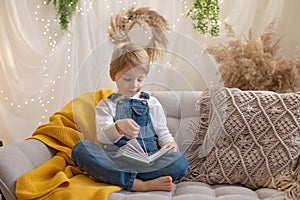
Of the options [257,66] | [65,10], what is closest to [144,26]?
[257,66]

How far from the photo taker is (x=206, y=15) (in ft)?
Answer: 8.43

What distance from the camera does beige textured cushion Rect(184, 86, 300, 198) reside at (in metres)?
1.88

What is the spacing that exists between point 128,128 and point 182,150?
12.4 inches

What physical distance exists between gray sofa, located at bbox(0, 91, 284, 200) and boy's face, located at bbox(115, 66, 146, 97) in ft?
0.79

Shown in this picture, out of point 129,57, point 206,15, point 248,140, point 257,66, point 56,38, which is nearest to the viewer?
point 129,57

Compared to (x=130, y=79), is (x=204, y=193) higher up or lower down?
lower down

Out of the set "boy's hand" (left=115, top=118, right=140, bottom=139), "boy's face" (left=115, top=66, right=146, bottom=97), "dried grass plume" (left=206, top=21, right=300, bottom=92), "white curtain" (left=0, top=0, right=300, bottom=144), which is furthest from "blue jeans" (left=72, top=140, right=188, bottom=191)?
"white curtain" (left=0, top=0, right=300, bottom=144)

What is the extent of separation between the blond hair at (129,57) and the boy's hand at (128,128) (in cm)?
17

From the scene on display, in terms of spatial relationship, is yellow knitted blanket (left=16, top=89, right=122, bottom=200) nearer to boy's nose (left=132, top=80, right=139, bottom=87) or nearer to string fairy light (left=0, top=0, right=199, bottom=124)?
boy's nose (left=132, top=80, right=139, bottom=87)

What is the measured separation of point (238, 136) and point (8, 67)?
4.48 ft

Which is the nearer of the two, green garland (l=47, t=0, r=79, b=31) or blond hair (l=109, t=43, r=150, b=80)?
blond hair (l=109, t=43, r=150, b=80)

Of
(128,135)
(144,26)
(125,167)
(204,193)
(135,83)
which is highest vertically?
(144,26)

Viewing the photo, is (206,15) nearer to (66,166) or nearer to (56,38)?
(56,38)

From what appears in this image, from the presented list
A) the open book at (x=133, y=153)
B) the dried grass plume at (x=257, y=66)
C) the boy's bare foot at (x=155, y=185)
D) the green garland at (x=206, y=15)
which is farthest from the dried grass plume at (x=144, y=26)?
the green garland at (x=206, y=15)
